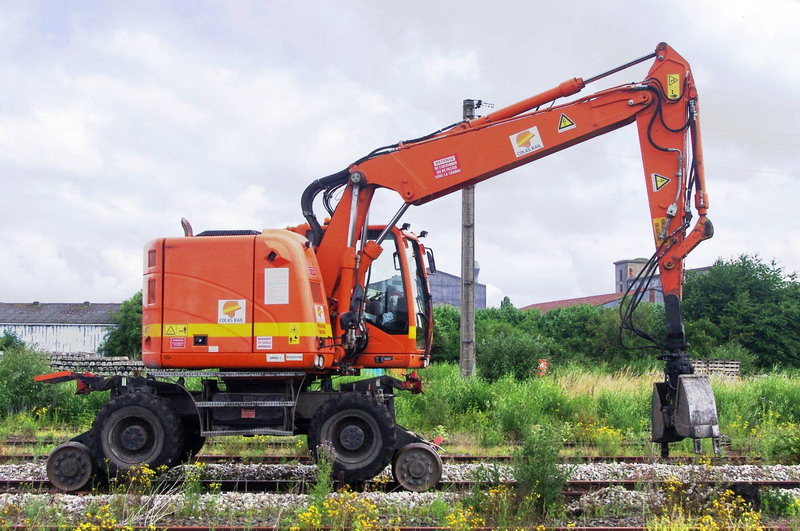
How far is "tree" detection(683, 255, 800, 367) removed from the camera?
120 feet

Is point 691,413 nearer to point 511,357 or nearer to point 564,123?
point 564,123

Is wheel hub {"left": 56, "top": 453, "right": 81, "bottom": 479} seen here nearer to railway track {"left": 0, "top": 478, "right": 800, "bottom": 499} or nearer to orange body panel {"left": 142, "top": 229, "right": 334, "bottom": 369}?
railway track {"left": 0, "top": 478, "right": 800, "bottom": 499}

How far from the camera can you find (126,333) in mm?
45938

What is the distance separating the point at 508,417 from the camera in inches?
555

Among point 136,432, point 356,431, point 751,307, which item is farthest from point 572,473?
point 751,307

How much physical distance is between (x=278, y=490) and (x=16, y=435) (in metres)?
6.88

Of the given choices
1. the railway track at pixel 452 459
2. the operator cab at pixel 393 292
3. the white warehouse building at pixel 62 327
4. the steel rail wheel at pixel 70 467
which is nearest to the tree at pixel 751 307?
the railway track at pixel 452 459

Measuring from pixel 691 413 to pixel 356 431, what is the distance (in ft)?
12.8

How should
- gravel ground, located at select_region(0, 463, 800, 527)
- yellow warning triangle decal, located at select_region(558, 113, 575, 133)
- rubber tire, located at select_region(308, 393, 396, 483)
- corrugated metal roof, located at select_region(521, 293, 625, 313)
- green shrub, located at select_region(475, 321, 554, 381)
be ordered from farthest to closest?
corrugated metal roof, located at select_region(521, 293, 625, 313) < green shrub, located at select_region(475, 321, 554, 381) < yellow warning triangle decal, located at select_region(558, 113, 575, 133) < rubber tire, located at select_region(308, 393, 396, 483) < gravel ground, located at select_region(0, 463, 800, 527)

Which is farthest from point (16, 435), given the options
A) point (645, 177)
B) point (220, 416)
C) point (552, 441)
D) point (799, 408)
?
point (799, 408)

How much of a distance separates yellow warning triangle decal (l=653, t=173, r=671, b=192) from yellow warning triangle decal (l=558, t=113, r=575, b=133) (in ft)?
4.08

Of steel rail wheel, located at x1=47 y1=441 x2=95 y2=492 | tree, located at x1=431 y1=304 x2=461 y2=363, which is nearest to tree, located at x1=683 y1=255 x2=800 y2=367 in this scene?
tree, located at x1=431 y1=304 x2=461 y2=363

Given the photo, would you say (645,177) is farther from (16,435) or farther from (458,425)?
(16,435)

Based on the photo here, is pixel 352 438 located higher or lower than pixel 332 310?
lower
